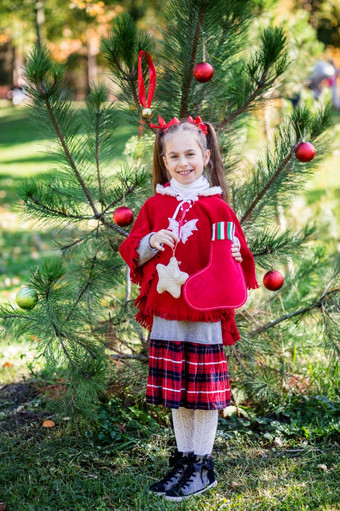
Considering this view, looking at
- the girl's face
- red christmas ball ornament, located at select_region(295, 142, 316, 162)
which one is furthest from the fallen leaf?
red christmas ball ornament, located at select_region(295, 142, 316, 162)

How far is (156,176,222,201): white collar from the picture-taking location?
2.38 metres

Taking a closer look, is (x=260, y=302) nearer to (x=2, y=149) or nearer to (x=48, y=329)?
(x=48, y=329)

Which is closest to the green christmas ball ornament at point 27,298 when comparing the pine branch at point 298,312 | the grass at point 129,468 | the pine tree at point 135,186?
the pine tree at point 135,186

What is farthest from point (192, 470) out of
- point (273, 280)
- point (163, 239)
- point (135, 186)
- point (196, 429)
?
point (135, 186)

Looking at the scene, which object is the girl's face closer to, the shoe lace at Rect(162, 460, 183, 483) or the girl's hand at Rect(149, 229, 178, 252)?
the girl's hand at Rect(149, 229, 178, 252)

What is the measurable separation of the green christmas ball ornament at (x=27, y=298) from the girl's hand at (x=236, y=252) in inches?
33.3

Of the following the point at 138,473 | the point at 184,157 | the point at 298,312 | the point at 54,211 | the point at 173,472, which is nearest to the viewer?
the point at 184,157

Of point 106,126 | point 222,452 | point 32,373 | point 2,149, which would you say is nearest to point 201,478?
point 222,452

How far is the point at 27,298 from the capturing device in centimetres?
233

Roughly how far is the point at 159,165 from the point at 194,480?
1.40 m

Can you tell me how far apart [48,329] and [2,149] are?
44.7ft

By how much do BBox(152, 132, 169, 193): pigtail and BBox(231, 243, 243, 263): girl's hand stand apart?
1.65ft

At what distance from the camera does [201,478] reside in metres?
2.43

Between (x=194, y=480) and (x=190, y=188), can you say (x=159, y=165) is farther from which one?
(x=194, y=480)
